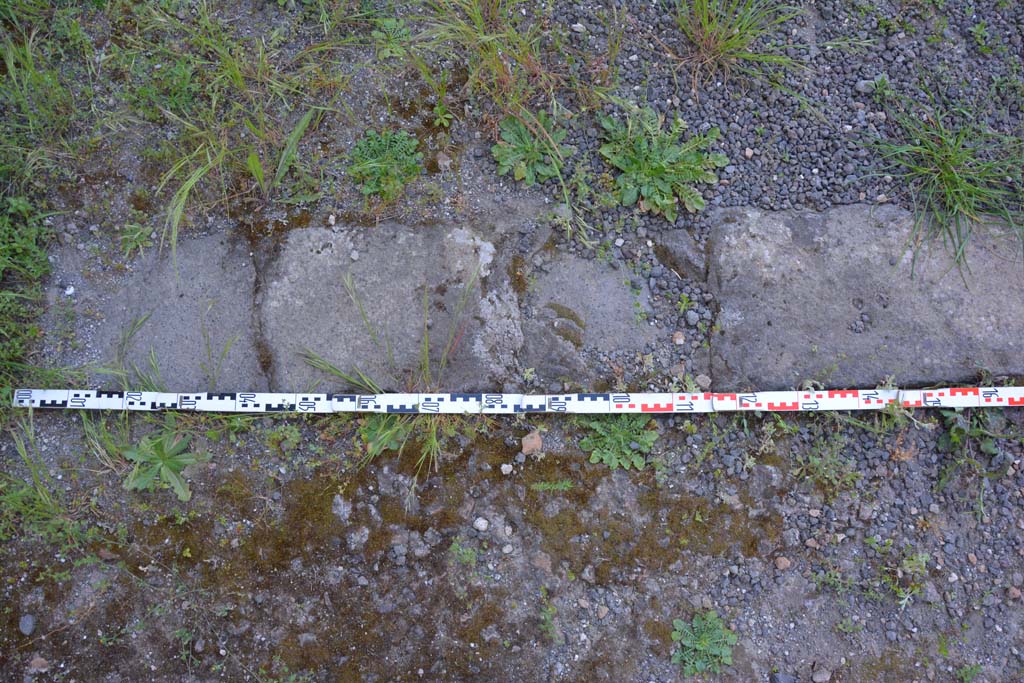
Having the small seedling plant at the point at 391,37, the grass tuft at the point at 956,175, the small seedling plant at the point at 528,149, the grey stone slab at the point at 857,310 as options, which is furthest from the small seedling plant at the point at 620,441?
the small seedling plant at the point at 391,37

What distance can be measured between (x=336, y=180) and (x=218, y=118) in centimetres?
74

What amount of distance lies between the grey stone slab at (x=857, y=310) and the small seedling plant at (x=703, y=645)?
1.23 m

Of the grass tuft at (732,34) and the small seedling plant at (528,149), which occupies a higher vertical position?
the grass tuft at (732,34)

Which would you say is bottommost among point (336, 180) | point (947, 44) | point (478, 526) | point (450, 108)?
point (478, 526)

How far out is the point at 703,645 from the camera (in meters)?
3.42

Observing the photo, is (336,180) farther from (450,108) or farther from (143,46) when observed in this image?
(143,46)

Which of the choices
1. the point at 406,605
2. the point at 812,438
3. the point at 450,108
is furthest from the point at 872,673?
the point at 450,108

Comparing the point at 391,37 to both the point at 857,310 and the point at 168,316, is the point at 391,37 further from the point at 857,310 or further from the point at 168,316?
the point at 857,310

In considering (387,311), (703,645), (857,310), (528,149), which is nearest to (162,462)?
(387,311)

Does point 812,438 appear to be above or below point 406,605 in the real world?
above

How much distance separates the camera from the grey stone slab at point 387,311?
3.68m

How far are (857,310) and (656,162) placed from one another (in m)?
1.37

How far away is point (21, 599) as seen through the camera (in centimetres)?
347

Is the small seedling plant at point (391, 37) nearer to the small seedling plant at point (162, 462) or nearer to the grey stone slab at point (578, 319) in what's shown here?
the grey stone slab at point (578, 319)
